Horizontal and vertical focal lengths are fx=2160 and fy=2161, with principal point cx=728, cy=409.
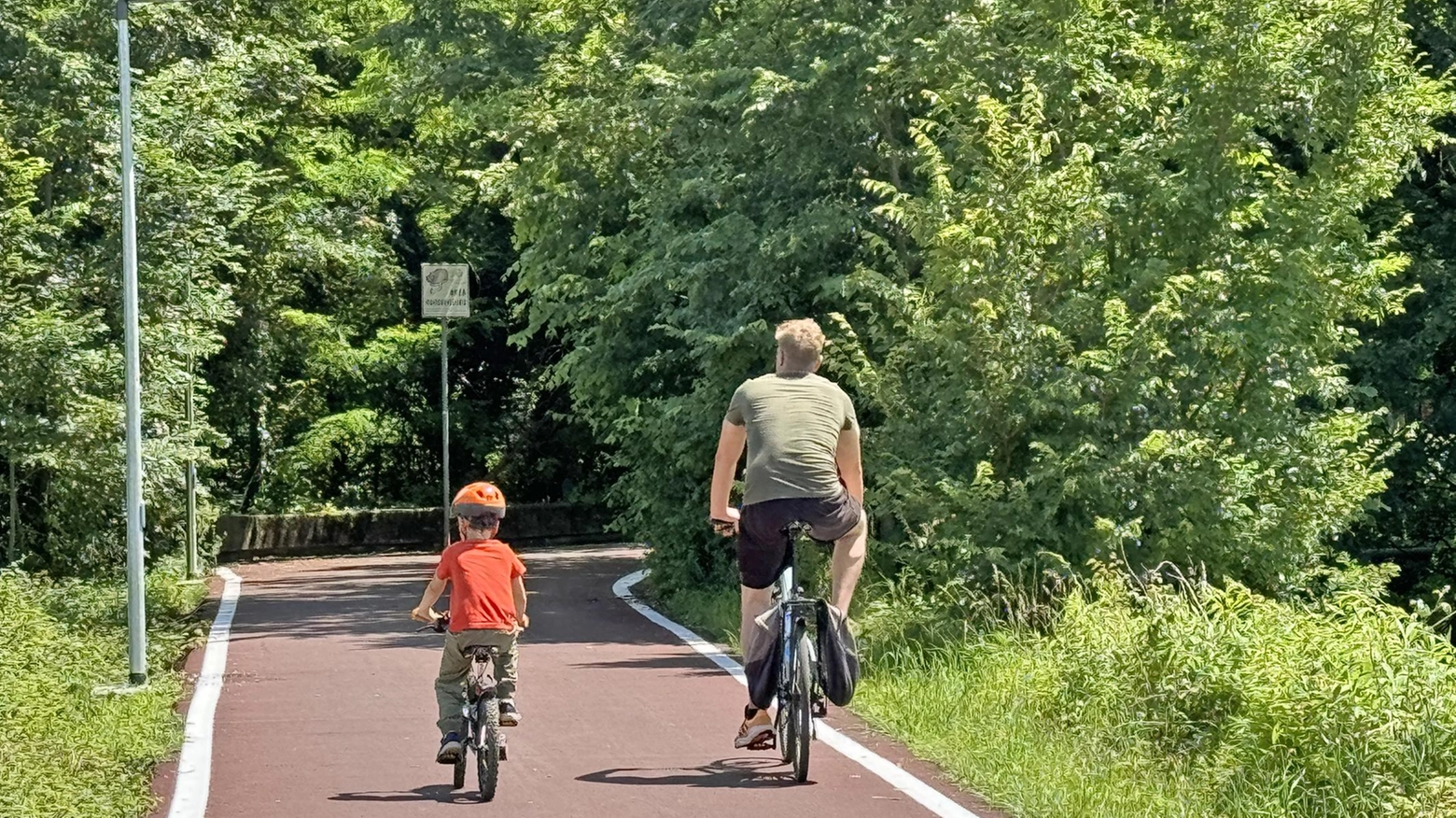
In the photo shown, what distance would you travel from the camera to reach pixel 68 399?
68.3ft

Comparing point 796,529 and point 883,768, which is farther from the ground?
point 796,529

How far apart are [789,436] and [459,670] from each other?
1.74 meters

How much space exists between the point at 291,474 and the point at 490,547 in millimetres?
28475

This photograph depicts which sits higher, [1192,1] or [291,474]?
[1192,1]

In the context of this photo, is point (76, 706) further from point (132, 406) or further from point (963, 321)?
point (963, 321)

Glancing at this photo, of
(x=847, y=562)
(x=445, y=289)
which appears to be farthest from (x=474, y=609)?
(x=445, y=289)

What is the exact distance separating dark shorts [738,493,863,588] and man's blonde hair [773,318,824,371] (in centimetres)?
63

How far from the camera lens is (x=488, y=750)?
8930 millimetres

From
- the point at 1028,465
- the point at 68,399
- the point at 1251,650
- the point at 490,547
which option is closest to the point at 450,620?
the point at 490,547

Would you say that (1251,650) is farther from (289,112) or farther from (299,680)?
(289,112)

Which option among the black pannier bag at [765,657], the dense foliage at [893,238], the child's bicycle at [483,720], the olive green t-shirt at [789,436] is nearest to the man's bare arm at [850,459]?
the olive green t-shirt at [789,436]

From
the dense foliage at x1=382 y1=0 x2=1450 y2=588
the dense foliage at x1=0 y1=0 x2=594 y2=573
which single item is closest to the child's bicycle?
the dense foliage at x1=382 y1=0 x2=1450 y2=588

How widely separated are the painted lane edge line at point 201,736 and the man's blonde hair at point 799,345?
3.18m

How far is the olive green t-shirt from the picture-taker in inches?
369
